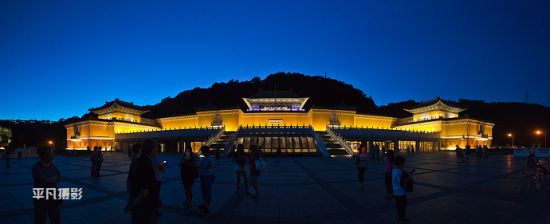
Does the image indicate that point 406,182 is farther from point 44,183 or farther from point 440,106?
point 440,106

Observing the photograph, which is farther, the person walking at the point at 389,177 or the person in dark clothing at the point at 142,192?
the person walking at the point at 389,177

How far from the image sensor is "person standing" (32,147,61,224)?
183 inches

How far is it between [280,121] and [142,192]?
45.3 metres

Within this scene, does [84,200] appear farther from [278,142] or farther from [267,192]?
[278,142]

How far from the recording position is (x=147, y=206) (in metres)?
3.78

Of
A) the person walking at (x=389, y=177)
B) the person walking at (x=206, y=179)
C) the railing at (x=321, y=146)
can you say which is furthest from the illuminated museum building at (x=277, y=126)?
the person walking at (x=206, y=179)

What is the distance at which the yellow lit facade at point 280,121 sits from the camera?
4831 centimetres

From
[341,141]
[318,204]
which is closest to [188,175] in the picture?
[318,204]

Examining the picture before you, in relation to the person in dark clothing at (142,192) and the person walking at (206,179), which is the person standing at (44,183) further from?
the person walking at (206,179)

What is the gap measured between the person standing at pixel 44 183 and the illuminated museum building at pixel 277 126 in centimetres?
2718

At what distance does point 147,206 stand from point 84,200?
561cm

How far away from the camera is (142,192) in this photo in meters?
3.60

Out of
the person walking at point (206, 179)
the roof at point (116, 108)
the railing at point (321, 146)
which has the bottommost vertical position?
the railing at point (321, 146)

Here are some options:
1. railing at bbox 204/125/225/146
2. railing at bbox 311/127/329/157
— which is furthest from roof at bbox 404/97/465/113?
railing at bbox 204/125/225/146
